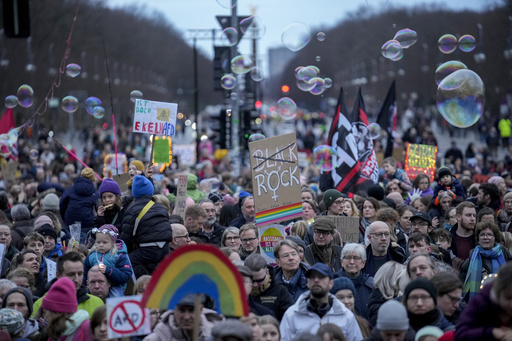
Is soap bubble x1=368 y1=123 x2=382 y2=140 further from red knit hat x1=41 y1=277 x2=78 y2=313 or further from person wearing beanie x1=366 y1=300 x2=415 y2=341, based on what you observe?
person wearing beanie x1=366 y1=300 x2=415 y2=341

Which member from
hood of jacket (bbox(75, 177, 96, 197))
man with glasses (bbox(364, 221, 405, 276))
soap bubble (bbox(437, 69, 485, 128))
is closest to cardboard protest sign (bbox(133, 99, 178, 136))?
hood of jacket (bbox(75, 177, 96, 197))

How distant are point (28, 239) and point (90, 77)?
55.6 meters

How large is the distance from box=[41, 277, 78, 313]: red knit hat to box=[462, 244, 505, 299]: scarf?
3751 millimetres

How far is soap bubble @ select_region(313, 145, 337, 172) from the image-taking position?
14.3m

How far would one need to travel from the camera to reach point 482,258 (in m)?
8.88

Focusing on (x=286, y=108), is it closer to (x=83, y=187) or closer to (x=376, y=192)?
(x=376, y=192)

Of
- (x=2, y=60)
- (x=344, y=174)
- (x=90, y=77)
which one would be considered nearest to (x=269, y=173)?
(x=344, y=174)

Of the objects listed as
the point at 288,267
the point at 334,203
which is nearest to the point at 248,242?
the point at 288,267

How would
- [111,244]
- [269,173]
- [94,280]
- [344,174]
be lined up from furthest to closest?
[344,174], [269,173], [111,244], [94,280]

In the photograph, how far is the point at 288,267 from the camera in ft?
26.2

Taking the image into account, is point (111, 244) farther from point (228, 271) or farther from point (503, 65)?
point (503, 65)

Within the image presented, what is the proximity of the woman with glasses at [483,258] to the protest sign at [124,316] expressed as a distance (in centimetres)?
380

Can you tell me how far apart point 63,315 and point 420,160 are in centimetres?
1134

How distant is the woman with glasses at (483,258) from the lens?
8719 millimetres
